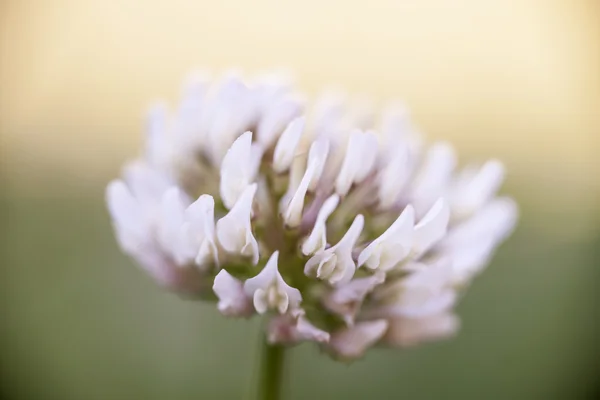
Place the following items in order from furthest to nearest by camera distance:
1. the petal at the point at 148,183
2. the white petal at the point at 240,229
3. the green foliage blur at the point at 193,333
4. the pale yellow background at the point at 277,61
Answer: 1. the pale yellow background at the point at 277,61
2. the green foliage blur at the point at 193,333
3. the petal at the point at 148,183
4. the white petal at the point at 240,229

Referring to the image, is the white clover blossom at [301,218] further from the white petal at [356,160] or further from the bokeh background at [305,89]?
the bokeh background at [305,89]

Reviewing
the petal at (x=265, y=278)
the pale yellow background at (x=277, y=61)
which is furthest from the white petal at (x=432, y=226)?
the pale yellow background at (x=277, y=61)

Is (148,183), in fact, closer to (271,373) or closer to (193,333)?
(271,373)

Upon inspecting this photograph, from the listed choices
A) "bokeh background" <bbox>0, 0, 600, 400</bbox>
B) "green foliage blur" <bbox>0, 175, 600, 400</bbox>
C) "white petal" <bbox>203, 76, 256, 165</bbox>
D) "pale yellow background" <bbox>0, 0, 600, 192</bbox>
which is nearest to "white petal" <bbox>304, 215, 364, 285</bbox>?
"white petal" <bbox>203, 76, 256, 165</bbox>

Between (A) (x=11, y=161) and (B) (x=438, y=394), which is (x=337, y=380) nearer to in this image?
(B) (x=438, y=394)

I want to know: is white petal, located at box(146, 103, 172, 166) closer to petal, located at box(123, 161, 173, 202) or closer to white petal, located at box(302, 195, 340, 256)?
petal, located at box(123, 161, 173, 202)

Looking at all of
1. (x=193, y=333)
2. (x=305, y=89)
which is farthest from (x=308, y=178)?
(x=305, y=89)
